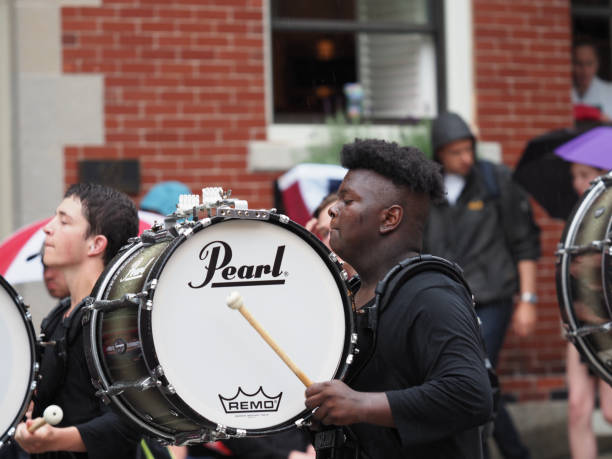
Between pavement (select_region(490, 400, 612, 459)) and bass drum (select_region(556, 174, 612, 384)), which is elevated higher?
bass drum (select_region(556, 174, 612, 384))

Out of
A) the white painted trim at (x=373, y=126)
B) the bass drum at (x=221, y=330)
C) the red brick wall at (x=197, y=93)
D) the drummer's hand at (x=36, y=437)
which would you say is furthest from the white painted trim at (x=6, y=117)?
the bass drum at (x=221, y=330)

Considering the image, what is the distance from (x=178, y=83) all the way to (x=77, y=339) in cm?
377

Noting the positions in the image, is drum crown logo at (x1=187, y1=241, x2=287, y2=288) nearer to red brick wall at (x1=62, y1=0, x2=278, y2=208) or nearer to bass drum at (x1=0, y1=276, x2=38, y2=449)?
bass drum at (x1=0, y1=276, x2=38, y2=449)

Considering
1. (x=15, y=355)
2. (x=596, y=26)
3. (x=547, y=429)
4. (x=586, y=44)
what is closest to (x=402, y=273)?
(x=15, y=355)

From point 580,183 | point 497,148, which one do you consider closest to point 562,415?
point 497,148

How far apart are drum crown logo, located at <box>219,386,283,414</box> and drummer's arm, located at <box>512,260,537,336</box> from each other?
391cm

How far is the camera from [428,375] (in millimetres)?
2852

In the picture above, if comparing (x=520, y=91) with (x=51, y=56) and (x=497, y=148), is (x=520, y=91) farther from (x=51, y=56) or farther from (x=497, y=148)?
(x=51, y=56)

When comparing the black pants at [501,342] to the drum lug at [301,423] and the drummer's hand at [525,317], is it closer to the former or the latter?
the drummer's hand at [525,317]

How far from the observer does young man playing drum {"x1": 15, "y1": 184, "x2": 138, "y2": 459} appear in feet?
11.7

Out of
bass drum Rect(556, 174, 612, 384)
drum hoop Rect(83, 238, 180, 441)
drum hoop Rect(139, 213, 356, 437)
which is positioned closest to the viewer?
drum hoop Rect(139, 213, 356, 437)

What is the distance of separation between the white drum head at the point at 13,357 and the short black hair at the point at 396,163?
42.8 inches

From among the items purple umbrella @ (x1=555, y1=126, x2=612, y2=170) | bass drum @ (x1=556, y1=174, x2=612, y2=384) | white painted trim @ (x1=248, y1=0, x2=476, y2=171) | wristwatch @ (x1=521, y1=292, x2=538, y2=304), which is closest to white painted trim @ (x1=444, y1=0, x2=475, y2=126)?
white painted trim @ (x1=248, y1=0, x2=476, y2=171)

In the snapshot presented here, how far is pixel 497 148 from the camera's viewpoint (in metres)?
7.69
